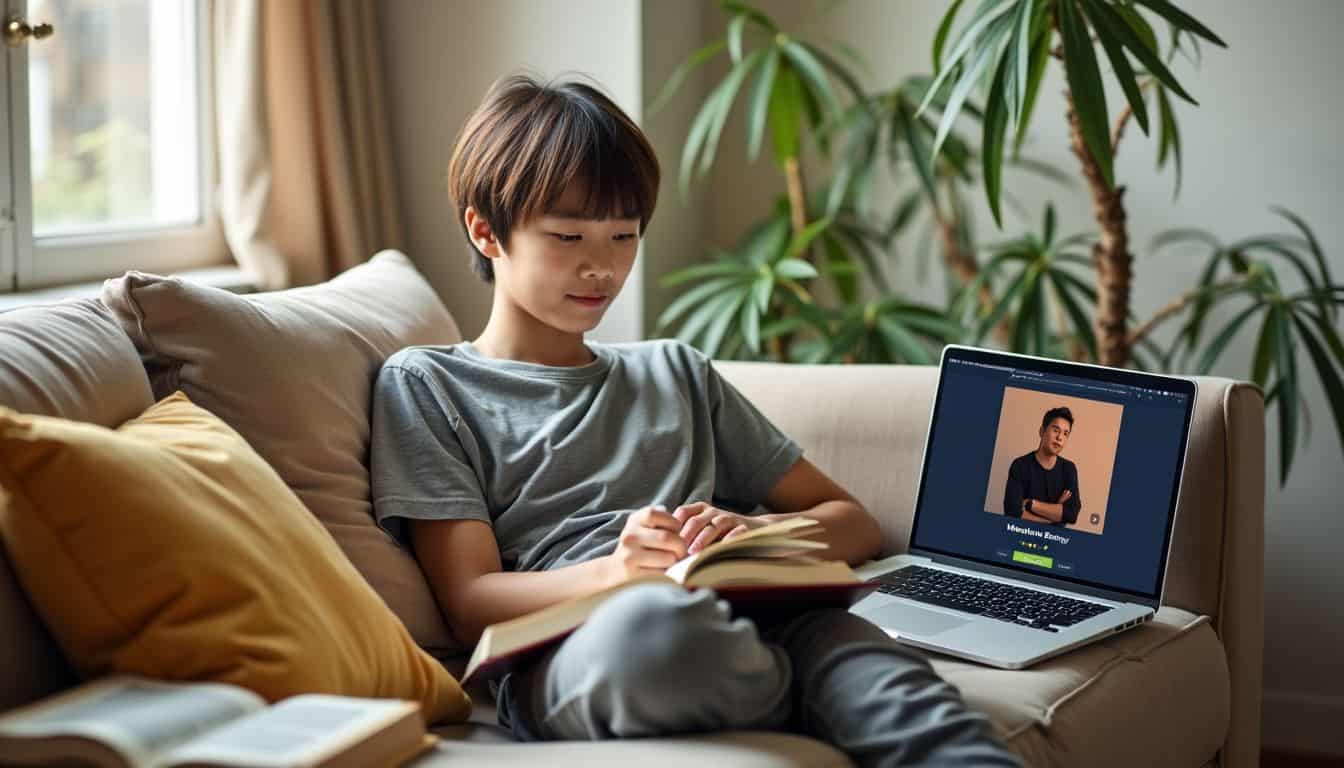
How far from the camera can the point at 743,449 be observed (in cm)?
174

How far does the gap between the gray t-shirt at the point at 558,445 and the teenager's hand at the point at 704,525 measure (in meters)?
0.13

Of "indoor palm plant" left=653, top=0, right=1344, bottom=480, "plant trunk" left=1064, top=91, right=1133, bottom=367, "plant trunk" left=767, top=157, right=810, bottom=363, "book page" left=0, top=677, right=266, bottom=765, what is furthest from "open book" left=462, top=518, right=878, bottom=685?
"plant trunk" left=767, top=157, right=810, bottom=363

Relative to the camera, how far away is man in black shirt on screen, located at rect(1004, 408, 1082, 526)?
1.66 meters

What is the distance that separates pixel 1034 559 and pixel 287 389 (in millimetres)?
893

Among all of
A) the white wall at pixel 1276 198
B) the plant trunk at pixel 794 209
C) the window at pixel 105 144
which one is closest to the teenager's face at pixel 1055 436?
the plant trunk at pixel 794 209

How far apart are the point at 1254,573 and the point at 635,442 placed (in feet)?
2.59

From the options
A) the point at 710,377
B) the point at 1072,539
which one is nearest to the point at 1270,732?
the point at 1072,539

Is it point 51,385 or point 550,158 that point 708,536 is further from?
point 51,385

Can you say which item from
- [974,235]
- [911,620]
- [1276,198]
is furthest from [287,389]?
[1276,198]

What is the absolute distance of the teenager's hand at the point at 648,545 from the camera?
4.41ft

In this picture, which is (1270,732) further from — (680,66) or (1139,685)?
(680,66)

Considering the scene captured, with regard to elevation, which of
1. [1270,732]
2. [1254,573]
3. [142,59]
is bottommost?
[1270,732]

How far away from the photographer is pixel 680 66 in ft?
8.91

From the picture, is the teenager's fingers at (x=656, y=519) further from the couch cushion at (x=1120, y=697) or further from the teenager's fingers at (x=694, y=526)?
the couch cushion at (x=1120, y=697)
